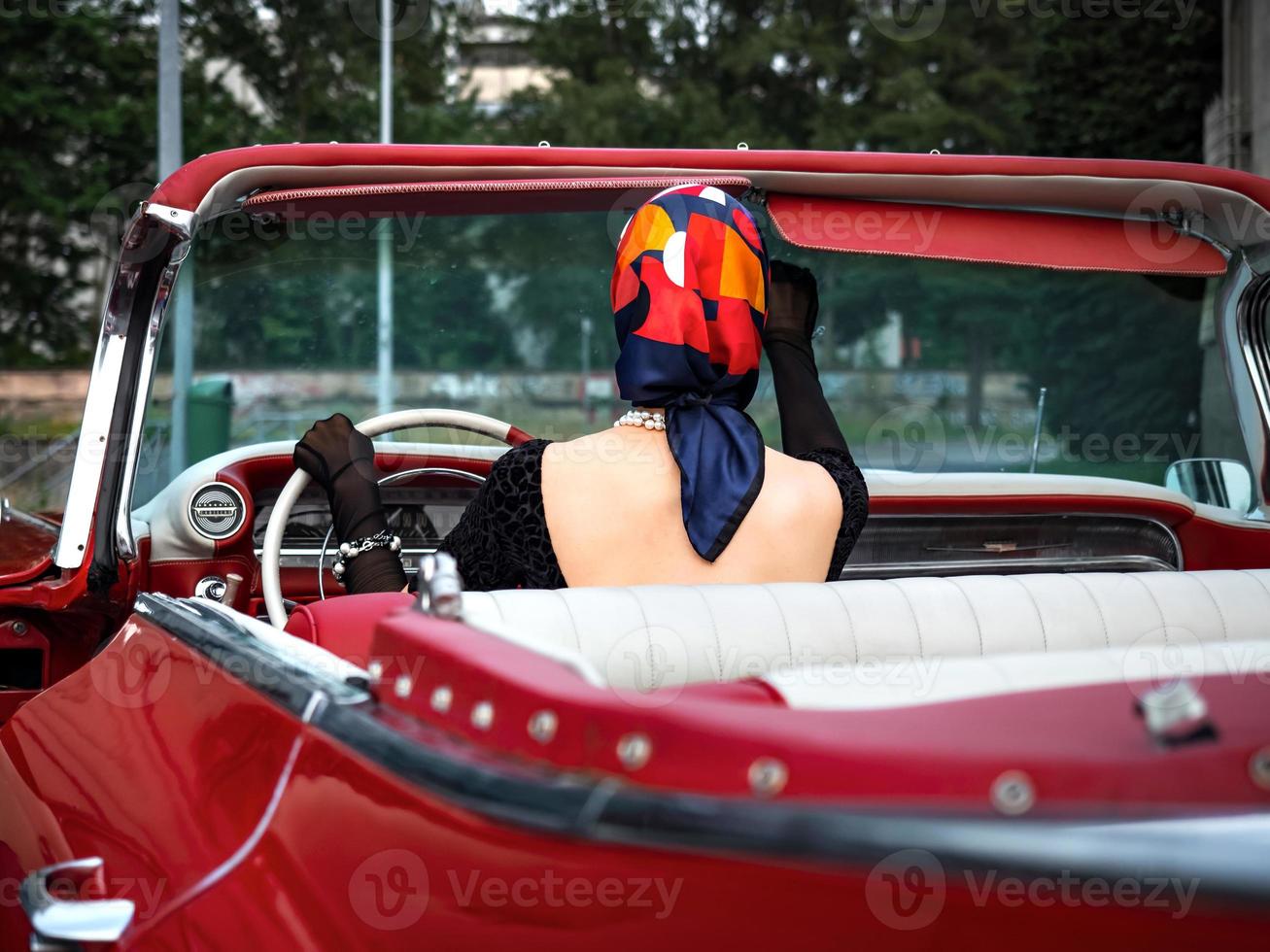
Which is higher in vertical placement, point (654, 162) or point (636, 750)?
point (654, 162)

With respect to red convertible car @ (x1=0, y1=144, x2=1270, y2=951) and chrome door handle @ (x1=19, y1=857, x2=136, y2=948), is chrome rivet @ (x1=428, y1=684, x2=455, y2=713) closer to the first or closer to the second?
red convertible car @ (x1=0, y1=144, x2=1270, y2=951)

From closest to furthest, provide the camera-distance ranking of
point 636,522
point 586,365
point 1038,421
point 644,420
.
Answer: point 636,522
point 644,420
point 1038,421
point 586,365

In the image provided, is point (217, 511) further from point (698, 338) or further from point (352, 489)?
point (698, 338)

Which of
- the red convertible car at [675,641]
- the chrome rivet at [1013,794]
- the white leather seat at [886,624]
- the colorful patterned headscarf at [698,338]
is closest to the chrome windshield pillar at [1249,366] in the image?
the red convertible car at [675,641]

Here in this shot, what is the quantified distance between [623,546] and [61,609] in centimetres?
122

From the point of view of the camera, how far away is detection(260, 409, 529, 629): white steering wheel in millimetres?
2738

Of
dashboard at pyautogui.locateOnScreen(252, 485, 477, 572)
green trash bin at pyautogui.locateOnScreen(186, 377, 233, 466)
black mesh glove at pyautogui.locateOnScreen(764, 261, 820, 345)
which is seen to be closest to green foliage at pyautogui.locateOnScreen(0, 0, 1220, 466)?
black mesh glove at pyautogui.locateOnScreen(764, 261, 820, 345)

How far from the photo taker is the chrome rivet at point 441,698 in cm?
128

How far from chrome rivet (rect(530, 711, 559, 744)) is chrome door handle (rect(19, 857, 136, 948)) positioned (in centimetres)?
74

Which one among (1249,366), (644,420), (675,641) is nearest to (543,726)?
(675,641)

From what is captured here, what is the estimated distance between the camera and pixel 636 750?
3.66 feet

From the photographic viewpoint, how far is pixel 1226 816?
1.01 meters

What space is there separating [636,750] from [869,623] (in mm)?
733

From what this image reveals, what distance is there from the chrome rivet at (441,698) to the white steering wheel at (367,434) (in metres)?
1.30
